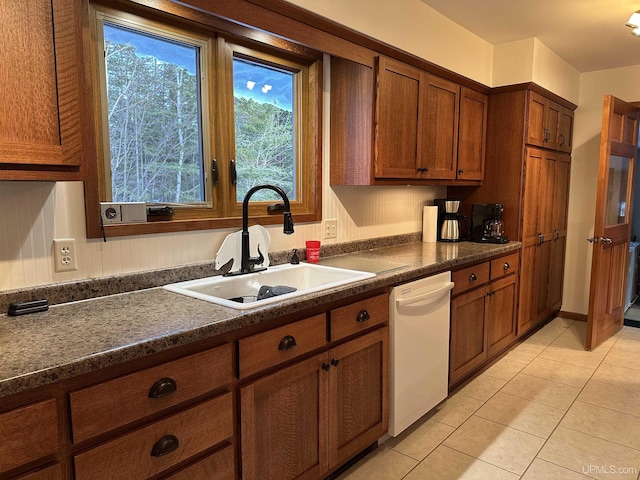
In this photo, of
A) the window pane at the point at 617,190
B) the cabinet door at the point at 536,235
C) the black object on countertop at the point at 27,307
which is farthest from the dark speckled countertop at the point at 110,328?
the window pane at the point at 617,190

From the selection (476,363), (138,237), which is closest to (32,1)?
(138,237)

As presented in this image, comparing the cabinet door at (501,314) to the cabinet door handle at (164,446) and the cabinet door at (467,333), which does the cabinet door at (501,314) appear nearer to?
the cabinet door at (467,333)

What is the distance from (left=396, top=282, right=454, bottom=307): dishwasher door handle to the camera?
210 centimetres

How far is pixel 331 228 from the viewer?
2600mm

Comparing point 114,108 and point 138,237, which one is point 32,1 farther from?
point 138,237

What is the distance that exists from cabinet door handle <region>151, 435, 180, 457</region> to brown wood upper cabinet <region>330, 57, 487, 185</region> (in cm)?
166

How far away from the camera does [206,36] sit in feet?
6.36

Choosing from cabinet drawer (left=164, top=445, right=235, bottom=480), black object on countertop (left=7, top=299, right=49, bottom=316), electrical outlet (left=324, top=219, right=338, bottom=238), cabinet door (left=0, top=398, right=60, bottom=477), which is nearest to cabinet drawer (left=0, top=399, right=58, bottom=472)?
cabinet door (left=0, top=398, right=60, bottom=477)

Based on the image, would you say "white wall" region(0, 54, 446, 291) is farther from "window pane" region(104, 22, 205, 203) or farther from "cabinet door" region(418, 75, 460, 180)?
"cabinet door" region(418, 75, 460, 180)

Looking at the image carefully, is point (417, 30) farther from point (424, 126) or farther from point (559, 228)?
point (559, 228)

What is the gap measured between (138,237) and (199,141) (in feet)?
1.76

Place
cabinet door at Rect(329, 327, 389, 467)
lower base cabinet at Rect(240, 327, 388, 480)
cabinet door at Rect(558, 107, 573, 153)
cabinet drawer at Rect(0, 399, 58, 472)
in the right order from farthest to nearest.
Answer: cabinet door at Rect(558, 107, 573, 153)
cabinet door at Rect(329, 327, 389, 467)
lower base cabinet at Rect(240, 327, 388, 480)
cabinet drawer at Rect(0, 399, 58, 472)

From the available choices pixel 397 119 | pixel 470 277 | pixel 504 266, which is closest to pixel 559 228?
pixel 504 266

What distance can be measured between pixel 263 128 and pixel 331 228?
0.72 m
